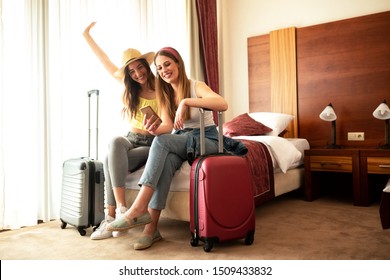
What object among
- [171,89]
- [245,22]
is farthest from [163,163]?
[245,22]

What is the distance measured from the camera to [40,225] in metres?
2.24

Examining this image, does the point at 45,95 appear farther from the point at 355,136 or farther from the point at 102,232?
Result: the point at 355,136

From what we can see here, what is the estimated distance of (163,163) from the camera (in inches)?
67.4

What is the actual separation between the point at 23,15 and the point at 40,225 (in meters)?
1.35

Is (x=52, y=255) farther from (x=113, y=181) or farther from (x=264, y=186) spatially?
(x=264, y=186)

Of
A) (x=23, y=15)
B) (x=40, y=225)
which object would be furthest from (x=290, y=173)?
(x=23, y=15)

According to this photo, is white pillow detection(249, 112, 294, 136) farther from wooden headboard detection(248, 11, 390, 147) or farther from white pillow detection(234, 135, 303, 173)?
white pillow detection(234, 135, 303, 173)

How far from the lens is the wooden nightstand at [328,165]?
2.68m

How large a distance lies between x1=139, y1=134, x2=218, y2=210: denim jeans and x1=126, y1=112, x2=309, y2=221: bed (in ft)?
0.32

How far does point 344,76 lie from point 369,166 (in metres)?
0.96

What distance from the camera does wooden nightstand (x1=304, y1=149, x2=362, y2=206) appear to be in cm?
268

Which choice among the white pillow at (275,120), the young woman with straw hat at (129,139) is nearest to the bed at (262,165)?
the white pillow at (275,120)

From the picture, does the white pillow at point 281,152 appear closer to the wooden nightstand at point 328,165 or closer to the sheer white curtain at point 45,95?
the wooden nightstand at point 328,165

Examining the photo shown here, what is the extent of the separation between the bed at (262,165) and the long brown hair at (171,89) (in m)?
0.33
